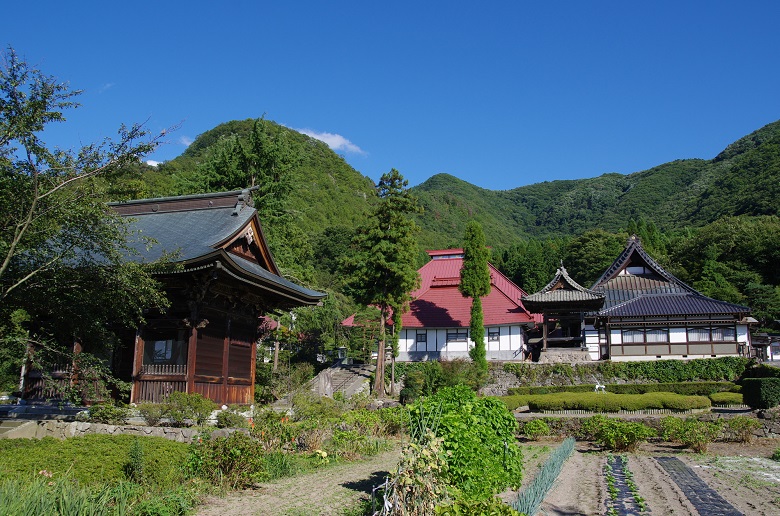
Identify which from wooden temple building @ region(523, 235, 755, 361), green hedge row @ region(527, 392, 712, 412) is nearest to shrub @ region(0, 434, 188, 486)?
green hedge row @ region(527, 392, 712, 412)

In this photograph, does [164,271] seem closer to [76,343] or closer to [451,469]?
[76,343]

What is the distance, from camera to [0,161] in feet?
39.7

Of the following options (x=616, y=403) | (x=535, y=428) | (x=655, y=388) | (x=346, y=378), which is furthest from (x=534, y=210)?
A: (x=535, y=428)

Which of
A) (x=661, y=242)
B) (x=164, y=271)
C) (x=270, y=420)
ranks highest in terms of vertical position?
(x=661, y=242)

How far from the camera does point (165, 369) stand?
746 inches

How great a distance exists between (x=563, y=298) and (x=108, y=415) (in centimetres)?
3052

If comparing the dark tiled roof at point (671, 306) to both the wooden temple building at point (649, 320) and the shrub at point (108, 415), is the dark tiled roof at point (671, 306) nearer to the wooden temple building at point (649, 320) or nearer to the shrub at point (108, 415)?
the wooden temple building at point (649, 320)

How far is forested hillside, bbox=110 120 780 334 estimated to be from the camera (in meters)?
38.5

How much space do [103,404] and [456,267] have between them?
37.2 metres

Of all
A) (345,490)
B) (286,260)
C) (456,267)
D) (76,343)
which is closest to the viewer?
(345,490)

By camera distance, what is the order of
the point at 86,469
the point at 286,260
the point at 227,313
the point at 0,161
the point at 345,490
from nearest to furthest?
the point at 86,469 → the point at 345,490 → the point at 0,161 → the point at 227,313 → the point at 286,260

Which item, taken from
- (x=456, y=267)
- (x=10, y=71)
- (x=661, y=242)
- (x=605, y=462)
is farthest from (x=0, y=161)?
(x=661, y=242)

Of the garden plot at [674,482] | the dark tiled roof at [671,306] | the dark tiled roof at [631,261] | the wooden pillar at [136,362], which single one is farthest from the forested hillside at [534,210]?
the dark tiled roof at [671,306]

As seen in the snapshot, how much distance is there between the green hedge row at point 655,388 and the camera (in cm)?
3187
